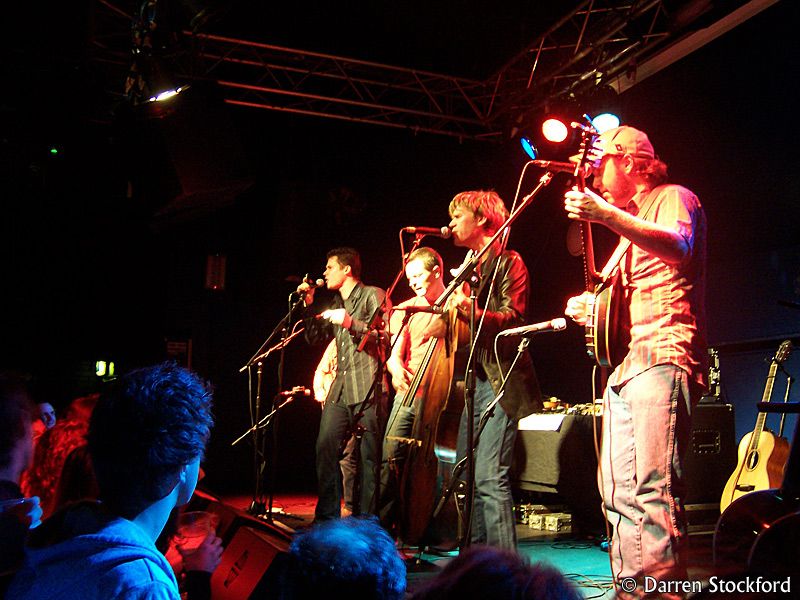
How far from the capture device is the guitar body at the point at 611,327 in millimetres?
2938

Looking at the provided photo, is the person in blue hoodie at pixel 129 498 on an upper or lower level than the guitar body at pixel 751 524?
upper

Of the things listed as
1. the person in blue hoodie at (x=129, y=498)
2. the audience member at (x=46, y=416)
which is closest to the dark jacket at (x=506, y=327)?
the audience member at (x=46, y=416)

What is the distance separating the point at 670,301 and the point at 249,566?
206 cm

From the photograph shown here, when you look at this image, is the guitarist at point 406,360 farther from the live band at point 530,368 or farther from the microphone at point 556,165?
the microphone at point 556,165

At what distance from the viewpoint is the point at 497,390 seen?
3.74 metres

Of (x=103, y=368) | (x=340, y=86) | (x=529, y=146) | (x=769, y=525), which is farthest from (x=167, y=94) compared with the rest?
(x=769, y=525)

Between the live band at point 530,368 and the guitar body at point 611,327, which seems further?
the guitar body at point 611,327

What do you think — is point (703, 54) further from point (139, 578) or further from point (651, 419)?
point (139, 578)

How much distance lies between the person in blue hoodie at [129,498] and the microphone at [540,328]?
211cm

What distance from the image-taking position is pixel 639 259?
119 inches

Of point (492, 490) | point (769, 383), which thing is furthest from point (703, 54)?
point (492, 490)

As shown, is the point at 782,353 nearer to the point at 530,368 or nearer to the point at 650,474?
the point at 530,368

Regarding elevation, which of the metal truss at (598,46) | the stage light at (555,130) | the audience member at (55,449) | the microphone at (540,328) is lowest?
the audience member at (55,449)

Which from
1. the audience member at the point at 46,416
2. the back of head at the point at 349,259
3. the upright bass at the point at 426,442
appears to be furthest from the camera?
the back of head at the point at 349,259
